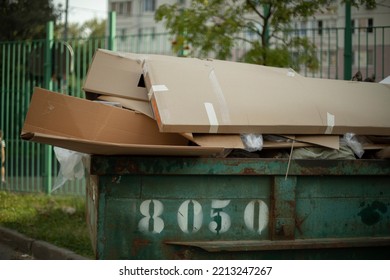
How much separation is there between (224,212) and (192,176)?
0.27 metres

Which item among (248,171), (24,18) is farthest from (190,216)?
(24,18)

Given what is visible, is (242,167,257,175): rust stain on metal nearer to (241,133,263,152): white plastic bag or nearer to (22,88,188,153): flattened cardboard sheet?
(241,133,263,152): white plastic bag

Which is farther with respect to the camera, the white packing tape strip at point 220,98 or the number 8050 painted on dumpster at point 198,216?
the white packing tape strip at point 220,98

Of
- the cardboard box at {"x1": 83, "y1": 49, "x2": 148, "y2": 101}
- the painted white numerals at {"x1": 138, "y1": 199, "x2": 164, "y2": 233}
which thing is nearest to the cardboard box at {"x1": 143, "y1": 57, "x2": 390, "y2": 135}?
the cardboard box at {"x1": 83, "y1": 49, "x2": 148, "y2": 101}

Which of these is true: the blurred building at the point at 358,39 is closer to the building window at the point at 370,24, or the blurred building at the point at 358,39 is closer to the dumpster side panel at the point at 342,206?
the building window at the point at 370,24

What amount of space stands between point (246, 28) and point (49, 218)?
3.10 metres

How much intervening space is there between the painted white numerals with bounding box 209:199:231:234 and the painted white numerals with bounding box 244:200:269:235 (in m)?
0.11

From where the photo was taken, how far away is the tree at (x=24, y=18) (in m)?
8.91

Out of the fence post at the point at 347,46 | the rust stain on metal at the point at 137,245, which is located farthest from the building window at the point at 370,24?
the rust stain on metal at the point at 137,245

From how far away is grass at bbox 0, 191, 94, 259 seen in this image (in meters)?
5.76

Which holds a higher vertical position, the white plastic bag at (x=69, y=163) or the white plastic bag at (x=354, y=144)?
the white plastic bag at (x=354, y=144)

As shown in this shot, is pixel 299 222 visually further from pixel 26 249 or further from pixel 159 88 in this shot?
pixel 26 249

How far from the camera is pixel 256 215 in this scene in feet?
11.5

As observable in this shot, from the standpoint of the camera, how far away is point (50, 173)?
8.66 metres
